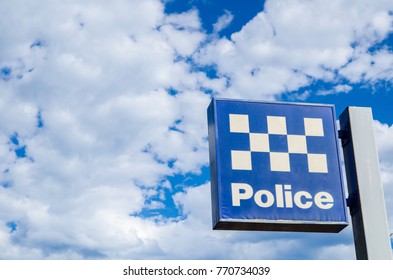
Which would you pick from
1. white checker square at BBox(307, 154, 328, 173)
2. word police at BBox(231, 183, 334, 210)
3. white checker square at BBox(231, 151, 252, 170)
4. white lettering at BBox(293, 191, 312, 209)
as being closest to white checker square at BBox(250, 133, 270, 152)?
white checker square at BBox(231, 151, 252, 170)

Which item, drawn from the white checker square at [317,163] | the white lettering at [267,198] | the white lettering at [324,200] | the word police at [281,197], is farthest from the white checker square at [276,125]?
the white lettering at [324,200]

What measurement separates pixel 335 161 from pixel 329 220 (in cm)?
106

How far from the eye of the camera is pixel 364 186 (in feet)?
31.8

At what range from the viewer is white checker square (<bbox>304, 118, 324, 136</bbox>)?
10.4 metres

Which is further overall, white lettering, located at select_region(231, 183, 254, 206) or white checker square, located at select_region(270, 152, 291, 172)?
white checker square, located at select_region(270, 152, 291, 172)

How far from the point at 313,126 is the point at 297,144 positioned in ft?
1.54

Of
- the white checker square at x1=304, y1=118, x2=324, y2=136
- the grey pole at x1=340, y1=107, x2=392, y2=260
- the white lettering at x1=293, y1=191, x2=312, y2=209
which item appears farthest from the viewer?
the white checker square at x1=304, y1=118, x2=324, y2=136

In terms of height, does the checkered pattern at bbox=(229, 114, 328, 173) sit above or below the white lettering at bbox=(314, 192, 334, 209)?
above

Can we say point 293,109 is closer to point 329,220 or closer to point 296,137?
point 296,137

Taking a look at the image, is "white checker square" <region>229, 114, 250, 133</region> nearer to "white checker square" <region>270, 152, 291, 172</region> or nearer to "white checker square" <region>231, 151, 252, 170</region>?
"white checker square" <region>231, 151, 252, 170</region>

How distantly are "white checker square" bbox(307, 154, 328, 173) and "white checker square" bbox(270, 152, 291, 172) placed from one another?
1.27 ft

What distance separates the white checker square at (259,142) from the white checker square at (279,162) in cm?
17
